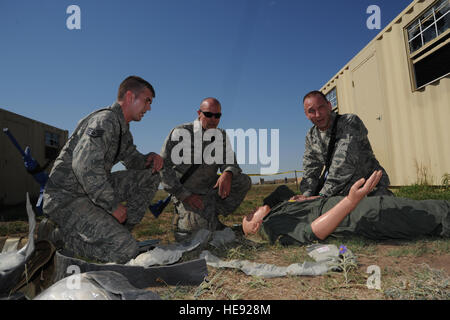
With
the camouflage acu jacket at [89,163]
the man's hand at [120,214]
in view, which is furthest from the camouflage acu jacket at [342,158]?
the camouflage acu jacket at [89,163]

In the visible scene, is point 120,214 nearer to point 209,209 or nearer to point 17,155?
point 209,209

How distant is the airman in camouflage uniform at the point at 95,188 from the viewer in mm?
2082

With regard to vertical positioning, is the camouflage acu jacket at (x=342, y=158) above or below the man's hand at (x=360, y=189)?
above

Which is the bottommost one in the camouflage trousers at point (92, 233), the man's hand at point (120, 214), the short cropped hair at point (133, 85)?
the camouflage trousers at point (92, 233)

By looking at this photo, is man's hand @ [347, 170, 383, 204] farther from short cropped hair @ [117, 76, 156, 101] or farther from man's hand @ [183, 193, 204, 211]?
short cropped hair @ [117, 76, 156, 101]

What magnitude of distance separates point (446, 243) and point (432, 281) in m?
0.85

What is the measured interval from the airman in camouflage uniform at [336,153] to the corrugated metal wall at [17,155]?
9458 millimetres

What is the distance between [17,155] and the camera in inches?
352

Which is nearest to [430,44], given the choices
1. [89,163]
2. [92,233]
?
[89,163]

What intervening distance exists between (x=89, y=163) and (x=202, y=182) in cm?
180

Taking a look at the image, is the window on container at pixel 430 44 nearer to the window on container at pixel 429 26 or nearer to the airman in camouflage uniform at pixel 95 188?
the window on container at pixel 429 26

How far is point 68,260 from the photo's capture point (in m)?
1.65
